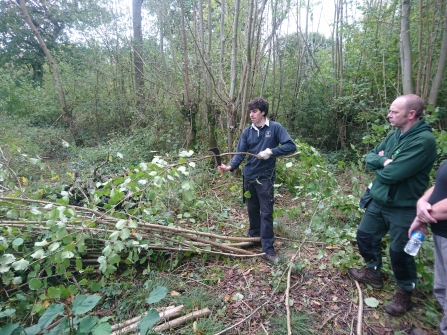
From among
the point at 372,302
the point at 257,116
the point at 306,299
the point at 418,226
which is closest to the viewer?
the point at 418,226

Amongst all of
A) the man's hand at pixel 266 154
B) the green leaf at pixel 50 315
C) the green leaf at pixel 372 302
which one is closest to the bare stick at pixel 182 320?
the green leaf at pixel 50 315

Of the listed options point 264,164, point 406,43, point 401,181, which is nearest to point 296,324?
point 401,181

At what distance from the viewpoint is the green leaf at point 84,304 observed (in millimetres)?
1441

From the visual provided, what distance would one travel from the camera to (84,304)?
148 centimetres

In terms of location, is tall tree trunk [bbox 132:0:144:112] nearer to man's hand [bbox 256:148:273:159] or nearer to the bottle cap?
man's hand [bbox 256:148:273:159]

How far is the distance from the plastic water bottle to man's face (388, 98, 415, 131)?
81 cm

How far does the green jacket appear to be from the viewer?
1.81 meters

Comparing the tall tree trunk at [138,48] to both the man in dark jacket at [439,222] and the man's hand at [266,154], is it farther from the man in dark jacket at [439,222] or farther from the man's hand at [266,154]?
the man in dark jacket at [439,222]

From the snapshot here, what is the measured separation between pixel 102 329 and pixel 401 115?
2482mm

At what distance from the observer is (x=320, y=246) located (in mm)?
3141

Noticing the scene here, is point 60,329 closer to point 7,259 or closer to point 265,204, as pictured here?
point 7,259

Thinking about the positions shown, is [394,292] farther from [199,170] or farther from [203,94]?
[203,94]

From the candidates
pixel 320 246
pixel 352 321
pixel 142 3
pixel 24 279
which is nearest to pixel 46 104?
pixel 142 3

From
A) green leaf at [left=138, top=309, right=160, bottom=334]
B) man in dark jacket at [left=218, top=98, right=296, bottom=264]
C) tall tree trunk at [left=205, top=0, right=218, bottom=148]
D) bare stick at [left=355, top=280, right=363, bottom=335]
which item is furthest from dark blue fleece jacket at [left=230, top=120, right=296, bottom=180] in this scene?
tall tree trunk at [left=205, top=0, right=218, bottom=148]
